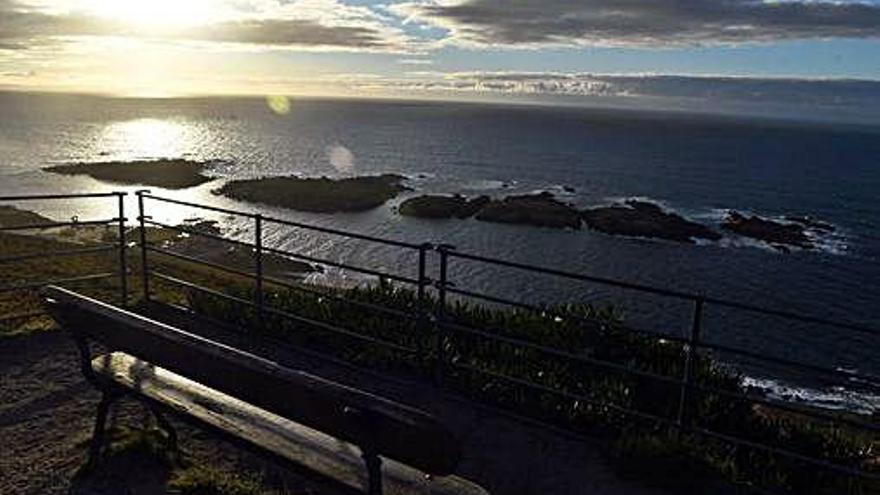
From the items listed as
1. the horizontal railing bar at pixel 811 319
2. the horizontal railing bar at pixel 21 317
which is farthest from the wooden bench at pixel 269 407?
the horizontal railing bar at pixel 21 317

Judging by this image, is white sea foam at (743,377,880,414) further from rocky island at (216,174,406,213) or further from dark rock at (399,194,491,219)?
rocky island at (216,174,406,213)

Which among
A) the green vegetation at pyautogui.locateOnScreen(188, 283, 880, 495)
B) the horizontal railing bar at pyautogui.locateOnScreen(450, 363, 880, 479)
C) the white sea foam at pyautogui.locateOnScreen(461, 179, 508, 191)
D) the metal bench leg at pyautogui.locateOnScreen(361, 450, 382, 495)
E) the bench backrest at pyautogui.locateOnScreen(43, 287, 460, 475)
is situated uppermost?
the bench backrest at pyautogui.locateOnScreen(43, 287, 460, 475)

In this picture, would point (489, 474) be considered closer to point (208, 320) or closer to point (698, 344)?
point (698, 344)

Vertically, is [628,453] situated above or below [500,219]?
above

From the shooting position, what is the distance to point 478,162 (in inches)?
3932

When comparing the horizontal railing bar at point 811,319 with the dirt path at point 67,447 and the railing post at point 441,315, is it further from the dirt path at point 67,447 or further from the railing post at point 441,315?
the dirt path at point 67,447

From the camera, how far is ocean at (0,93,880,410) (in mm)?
30203

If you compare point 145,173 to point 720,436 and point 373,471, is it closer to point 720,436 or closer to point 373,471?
point 720,436

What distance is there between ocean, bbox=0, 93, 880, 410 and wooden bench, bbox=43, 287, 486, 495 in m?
21.6

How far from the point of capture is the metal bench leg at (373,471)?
3838 mm

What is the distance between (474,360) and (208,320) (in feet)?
11.1

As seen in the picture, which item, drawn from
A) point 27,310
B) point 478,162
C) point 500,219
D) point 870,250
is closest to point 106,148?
point 478,162

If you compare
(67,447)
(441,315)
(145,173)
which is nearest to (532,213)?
(145,173)

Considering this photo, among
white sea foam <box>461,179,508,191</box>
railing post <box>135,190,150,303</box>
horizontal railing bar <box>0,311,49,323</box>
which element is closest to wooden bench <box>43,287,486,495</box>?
railing post <box>135,190,150,303</box>
